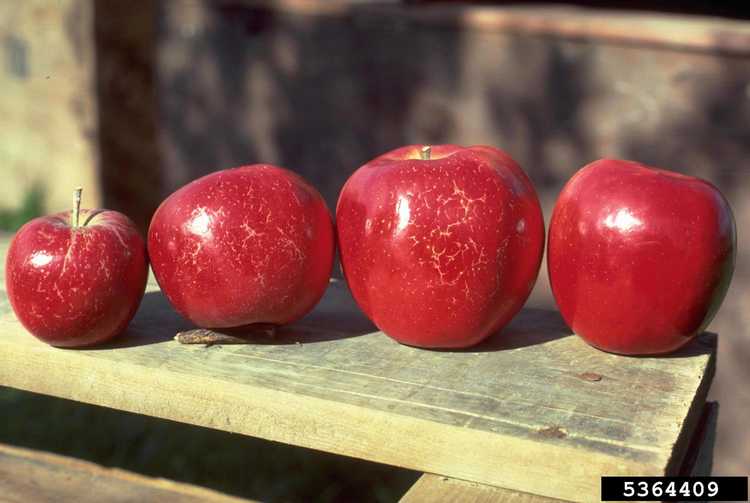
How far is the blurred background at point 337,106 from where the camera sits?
276 cm

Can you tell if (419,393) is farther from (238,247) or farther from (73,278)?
(73,278)

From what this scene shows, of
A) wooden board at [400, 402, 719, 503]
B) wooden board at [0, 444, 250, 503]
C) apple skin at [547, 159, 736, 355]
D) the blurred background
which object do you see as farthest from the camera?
the blurred background

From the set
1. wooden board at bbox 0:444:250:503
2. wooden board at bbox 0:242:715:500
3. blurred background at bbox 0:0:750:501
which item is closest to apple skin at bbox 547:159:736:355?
wooden board at bbox 0:242:715:500

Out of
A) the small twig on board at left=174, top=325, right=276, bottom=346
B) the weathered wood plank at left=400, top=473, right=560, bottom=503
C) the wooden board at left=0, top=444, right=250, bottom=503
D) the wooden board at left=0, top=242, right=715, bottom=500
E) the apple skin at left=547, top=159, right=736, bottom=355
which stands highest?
the apple skin at left=547, top=159, right=736, bottom=355

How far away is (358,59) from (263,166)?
1994mm

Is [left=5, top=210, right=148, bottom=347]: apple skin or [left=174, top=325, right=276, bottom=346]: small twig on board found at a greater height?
[left=5, top=210, right=148, bottom=347]: apple skin

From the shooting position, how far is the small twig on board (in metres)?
1.50

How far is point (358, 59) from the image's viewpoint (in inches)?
136

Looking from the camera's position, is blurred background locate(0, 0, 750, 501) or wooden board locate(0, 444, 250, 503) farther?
blurred background locate(0, 0, 750, 501)

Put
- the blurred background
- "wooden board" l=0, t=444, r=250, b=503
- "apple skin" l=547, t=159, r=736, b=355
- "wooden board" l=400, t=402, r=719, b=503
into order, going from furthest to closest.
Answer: the blurred background → "wooden board" l=0, t=444, r=250, b=503 → "apple skin" l=547, t=159, r=736, b=355 → "wooden board" l=400, t=402, r=719, b=503

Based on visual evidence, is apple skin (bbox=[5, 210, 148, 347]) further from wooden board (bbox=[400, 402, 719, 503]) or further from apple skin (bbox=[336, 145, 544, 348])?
wooden board (bbox=[400, 402, 719, 503])

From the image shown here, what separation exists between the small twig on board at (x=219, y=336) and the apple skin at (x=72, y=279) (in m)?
0.10

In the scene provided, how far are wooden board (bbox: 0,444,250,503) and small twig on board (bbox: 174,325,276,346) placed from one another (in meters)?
0.64

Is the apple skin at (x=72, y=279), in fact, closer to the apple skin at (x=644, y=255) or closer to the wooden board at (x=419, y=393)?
the wooden board at (x=419, y=393)
